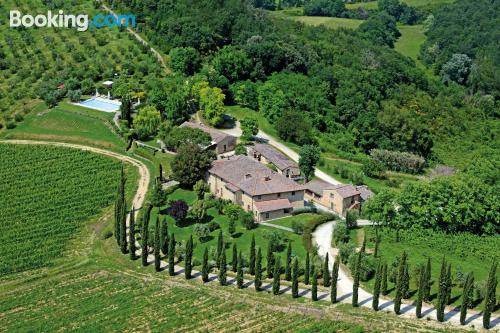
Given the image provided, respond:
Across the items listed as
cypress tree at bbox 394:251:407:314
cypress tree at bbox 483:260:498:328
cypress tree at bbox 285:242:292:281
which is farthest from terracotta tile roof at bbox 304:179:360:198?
cypress tree at bbox 483:260:498:328

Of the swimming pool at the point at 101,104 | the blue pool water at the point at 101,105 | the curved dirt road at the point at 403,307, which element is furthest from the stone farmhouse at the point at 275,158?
the swimming pool at the point at 101,104

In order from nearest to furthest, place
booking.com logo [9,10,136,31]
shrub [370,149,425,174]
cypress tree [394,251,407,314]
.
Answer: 1. cypress tree [394,251,407,314]
2. shrub [370,149,425,174]
3. booking.com logo [9,10,136,31]

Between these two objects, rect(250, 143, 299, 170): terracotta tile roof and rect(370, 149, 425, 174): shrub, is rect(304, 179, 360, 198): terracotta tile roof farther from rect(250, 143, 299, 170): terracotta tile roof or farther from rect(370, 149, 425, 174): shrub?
rect(370, 149, 425, 174): shrub

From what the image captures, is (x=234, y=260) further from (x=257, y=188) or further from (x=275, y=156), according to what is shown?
(x=275, y=156)

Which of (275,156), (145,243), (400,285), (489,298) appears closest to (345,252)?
(400,285)

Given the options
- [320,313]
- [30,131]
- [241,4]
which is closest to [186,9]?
[241,4]

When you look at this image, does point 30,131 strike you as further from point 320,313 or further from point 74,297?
point 320,313
